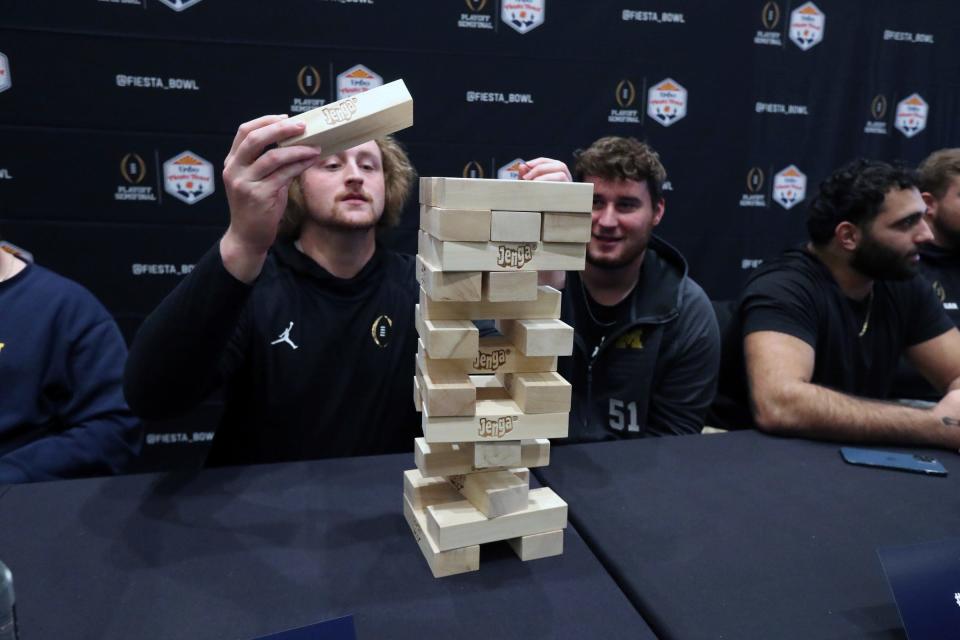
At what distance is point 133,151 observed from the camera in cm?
241

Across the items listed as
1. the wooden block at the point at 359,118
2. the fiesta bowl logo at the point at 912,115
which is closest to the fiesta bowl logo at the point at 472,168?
the wooden block at the point at 359,118

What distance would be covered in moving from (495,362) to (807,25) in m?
2.77

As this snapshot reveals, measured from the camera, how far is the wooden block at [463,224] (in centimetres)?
83

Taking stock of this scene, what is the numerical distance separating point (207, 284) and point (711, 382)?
146 cm

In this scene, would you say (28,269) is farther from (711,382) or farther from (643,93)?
(643,93)

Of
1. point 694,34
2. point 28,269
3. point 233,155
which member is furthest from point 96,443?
point 694,34

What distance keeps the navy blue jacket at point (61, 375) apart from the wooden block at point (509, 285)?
1.07 metres

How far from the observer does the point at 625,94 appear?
2.71 metres

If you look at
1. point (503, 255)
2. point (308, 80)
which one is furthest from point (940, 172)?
point (503, 255)

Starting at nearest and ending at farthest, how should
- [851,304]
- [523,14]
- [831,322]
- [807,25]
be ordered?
[831,322]
[851,304]
[523,14]
[807,25]

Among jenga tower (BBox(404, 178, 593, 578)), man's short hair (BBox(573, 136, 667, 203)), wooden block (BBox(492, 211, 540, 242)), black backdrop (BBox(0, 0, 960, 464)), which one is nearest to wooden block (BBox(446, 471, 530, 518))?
jenga tower (BBox(404, 178, 593, 578))

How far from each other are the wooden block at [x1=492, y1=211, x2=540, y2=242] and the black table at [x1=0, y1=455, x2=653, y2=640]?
1.52 ft

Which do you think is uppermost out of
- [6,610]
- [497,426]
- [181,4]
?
[181,4]

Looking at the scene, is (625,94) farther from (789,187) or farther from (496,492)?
(496,492)
